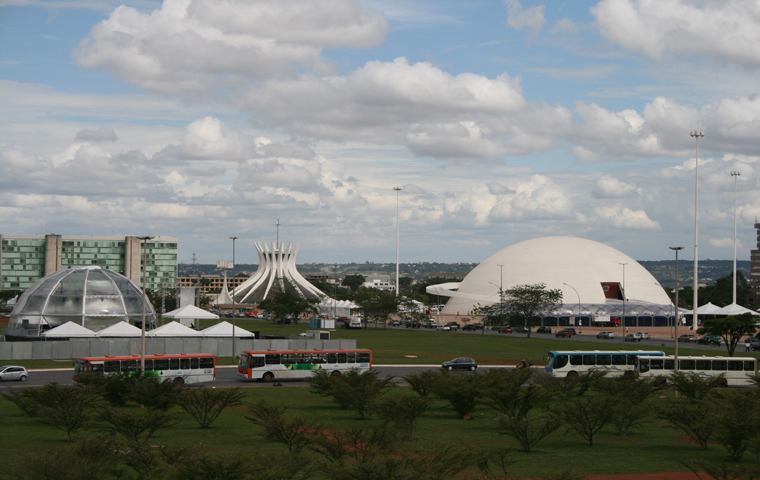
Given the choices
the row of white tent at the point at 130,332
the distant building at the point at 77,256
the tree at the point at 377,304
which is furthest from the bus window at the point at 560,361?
the distant building at the point at 77,256

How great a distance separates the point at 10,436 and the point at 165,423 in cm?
550

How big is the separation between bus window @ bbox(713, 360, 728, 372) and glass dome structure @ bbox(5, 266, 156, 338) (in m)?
47.7

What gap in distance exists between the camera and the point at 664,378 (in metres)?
35.5

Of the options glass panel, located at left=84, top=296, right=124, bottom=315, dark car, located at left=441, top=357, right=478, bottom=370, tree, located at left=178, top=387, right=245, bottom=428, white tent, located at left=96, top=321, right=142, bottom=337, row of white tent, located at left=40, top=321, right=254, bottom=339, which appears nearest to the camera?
tree, located at left=178, top=387, right=245, bottom=428

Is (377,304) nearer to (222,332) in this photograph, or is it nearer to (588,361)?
(222,332)

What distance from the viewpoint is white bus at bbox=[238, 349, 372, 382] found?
39.2 meters

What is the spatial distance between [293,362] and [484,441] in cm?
1916

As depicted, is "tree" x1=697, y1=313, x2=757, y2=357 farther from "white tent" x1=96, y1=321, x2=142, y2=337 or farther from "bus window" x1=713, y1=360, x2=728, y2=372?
"white tent" x1=96, y1=321, x2=142, y2=337

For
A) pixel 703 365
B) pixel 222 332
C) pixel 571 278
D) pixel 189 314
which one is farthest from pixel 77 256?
pixel 703 365

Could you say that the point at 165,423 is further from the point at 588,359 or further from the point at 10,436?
the point at 588,359

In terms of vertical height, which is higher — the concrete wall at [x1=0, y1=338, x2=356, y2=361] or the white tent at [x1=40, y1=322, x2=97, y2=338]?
the white tent at [x1=40, y1=322, x2=97, y2=338]

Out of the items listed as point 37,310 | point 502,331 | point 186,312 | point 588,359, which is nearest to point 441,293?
point 502,331

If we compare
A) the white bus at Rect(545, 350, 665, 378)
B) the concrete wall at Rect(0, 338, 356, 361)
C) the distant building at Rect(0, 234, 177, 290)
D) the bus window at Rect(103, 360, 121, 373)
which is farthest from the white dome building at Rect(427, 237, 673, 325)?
the bus window at Rect(103, 360, 121, 373)

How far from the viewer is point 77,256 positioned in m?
175
